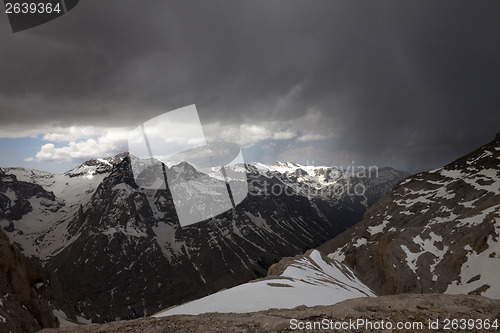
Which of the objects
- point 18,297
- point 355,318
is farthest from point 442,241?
point 18,297

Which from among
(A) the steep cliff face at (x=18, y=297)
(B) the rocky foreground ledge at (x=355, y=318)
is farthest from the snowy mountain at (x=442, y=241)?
(A) the steep cliff face at (x=18, y=297)

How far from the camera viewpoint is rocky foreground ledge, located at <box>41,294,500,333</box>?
1063cm

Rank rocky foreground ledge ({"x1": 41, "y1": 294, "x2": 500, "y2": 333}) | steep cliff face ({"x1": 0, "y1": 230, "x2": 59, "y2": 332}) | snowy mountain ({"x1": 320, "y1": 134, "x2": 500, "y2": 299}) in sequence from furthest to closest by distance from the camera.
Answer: snowy mountain ({"x1": 320, "y1": 134, "x2": 500, "y2": 299})
steep cliff face ({"x1": 0, "y1": 230, "x2": 59, "y2": 332})
rocky foreground ledge ({"x1": 41, "y1": 294, "x2": 500, "y2": 333})

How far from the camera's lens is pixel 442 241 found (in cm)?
7812

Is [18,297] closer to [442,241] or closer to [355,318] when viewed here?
[355,318]

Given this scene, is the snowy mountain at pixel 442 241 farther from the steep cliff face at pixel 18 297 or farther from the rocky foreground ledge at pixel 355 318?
the steep cliff face at pixel 18 297

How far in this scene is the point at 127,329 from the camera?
1202 centimetres

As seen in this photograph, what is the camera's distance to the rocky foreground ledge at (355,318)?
34.9ft

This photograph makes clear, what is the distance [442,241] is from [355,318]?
3341 inches

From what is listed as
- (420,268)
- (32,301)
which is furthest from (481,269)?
(32,301)

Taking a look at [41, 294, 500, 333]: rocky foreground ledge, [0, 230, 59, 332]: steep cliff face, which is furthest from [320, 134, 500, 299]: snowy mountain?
[0, 230, 59, 332]: steep cliff face

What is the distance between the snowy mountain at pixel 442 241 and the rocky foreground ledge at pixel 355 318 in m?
53.1

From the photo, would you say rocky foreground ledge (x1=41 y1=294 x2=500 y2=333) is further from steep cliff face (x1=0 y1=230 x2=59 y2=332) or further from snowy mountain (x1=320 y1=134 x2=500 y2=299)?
snowy mountain (x1=320 y1=134 x2=500 y2=299)

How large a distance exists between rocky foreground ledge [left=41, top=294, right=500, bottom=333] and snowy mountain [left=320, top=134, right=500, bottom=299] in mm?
53127
